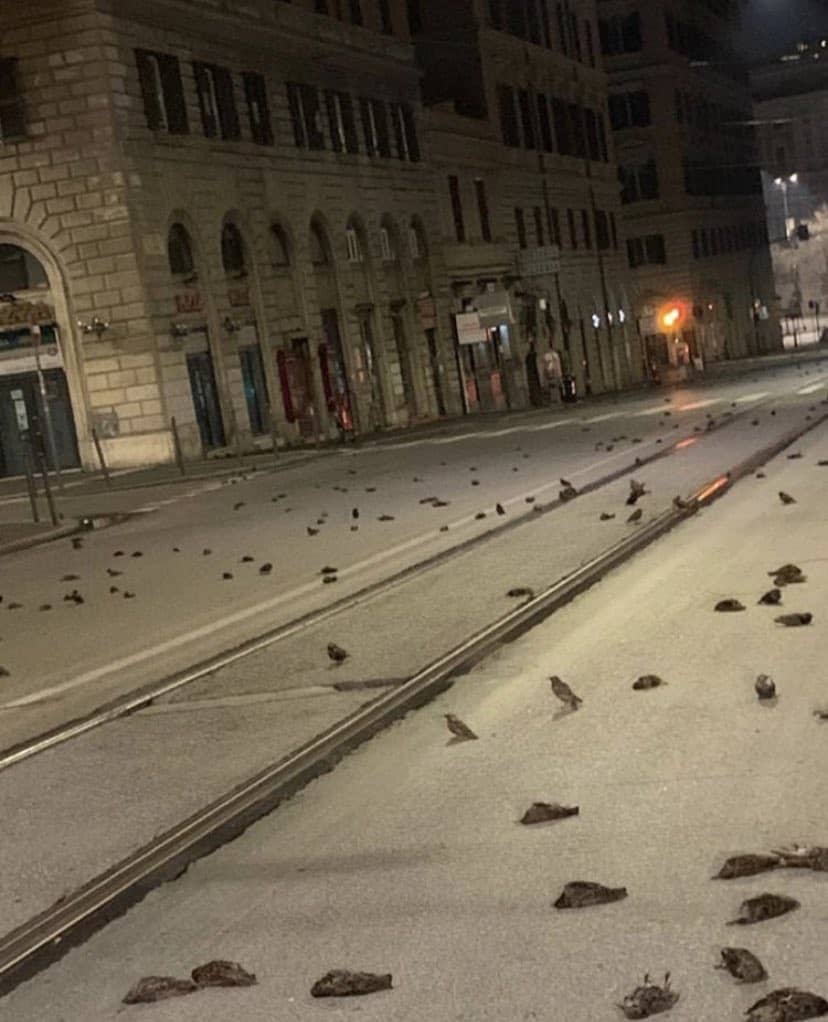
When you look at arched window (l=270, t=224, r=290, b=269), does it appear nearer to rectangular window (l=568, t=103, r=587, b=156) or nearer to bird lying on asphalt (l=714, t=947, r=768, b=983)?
rectangular window (l=568, t=103, r=587, b=156)

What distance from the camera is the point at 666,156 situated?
94688 mm

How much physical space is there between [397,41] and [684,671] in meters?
49.3

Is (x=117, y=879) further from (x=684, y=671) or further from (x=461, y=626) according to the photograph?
(x=461, y=626)

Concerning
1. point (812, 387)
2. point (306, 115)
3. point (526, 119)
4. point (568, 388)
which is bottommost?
point (568, 388)

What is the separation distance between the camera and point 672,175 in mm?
94750

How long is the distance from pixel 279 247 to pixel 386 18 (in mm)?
11603

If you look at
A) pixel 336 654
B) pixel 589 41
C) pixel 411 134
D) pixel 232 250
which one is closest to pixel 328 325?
pixel 232 250

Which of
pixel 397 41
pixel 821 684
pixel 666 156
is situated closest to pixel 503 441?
pixel 397 41

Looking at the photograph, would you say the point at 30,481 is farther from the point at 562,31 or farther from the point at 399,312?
the point at 562,31

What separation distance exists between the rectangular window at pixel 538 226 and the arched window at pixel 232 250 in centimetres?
2515

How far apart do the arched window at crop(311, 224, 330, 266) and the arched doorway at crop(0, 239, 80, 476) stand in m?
10.0

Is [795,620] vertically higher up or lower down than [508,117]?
lower down

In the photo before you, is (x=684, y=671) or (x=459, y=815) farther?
(x=684, y=671)

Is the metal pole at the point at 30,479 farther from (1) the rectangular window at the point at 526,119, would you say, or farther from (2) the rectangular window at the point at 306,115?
(1) the rectangular window at the point at 526,119
